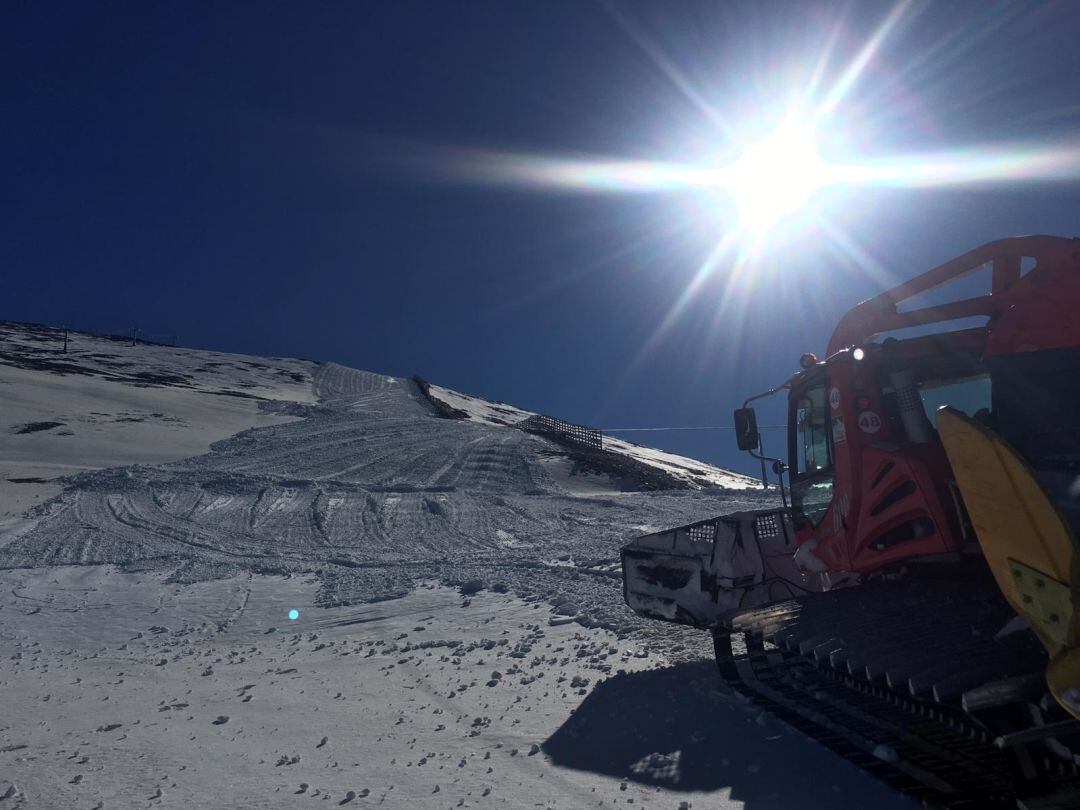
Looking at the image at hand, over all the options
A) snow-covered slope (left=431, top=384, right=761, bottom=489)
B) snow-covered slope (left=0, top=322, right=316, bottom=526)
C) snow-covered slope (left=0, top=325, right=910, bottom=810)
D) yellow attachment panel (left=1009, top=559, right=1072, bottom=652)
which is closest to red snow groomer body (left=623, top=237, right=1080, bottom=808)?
yellow attachment panel (left=1009, top=559, right=1072, bottom=652)

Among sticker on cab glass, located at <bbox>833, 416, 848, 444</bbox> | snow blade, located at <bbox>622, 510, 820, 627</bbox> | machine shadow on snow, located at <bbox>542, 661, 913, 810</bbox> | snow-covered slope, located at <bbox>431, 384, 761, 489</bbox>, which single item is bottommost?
machine shadow on snow, located at <bbox>542, 661, 913, 810</bbox>

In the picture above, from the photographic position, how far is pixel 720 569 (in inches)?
253

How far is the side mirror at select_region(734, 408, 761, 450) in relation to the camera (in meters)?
6.56

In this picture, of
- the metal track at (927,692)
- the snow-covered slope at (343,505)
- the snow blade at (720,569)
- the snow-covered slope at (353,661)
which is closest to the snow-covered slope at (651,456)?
the snow-covered slope at (343,505)

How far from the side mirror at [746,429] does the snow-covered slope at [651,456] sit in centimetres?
1788

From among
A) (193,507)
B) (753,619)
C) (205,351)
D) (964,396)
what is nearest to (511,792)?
(753,619)

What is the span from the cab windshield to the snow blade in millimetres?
369

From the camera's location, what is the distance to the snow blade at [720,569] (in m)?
6.38

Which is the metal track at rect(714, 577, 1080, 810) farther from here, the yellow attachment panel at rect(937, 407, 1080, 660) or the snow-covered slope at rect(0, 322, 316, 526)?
the snow-covered slope at rect(0, 322, 316, 526)

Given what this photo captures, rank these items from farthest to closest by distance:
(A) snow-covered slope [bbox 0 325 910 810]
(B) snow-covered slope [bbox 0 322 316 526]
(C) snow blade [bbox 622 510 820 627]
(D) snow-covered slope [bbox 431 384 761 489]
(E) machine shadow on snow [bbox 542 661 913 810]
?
(D) snow-covered slope [bbox 431 384 761 489], (B) snow-covered slope [bbox 0 322 316 526], (C) snow blade [bbox 622 510 820 627], (A) snow-covered slope [bbox 0 325 910 810], (E) machine shadow on snow [bbox 542 661 913 810]

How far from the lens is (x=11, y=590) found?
950 centimetres

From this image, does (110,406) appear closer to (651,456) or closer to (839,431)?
(651,456)

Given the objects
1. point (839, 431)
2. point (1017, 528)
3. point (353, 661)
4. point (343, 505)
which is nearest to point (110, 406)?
point (343, 505)

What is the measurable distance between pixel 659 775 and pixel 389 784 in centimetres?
151
